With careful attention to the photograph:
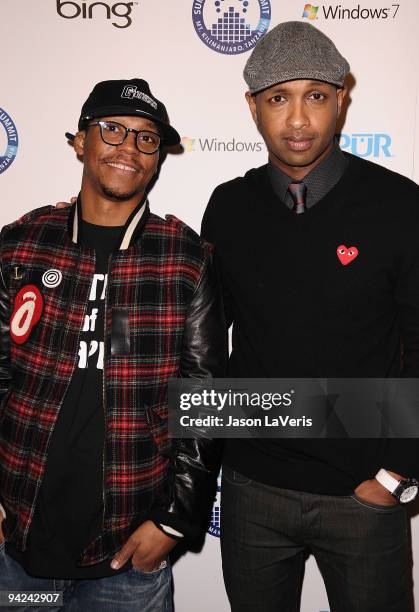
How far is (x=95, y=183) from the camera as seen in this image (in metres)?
1.85

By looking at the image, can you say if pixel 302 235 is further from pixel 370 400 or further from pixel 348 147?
pixel 348 147

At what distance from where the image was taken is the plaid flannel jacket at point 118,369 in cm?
169

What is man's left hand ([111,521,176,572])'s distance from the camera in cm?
169

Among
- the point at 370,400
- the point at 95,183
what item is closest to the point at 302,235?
the point at 370,400

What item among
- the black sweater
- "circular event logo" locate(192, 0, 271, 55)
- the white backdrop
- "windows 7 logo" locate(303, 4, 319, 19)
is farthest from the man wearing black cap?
"windows 7 logo" locate(303, 4, 319, 19)

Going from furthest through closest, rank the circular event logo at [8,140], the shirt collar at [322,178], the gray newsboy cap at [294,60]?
the circular event logo at [8,140]
the shirt collar at [322,178]
the gray newsboy cap at [294,60]

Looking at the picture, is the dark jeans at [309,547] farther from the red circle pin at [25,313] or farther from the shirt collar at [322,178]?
the shirt collar at [322,178]

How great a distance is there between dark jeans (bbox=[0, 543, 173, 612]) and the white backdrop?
1246mm

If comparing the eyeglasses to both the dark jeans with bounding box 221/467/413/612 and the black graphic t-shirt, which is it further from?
the dark jeans with bounding box 221/467/413/612

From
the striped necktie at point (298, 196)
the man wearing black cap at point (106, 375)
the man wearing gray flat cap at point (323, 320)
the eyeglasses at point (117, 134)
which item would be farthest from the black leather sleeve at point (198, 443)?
the eyeglasses at point (117, 134)

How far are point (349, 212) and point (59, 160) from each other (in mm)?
1278

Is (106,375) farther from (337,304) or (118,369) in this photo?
(337,304)

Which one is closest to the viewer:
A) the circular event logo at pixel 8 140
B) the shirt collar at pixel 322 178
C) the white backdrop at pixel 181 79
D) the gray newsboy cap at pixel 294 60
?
the gray newsboy cap at pixel 294 60

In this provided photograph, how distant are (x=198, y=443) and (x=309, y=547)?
1.76 feet
